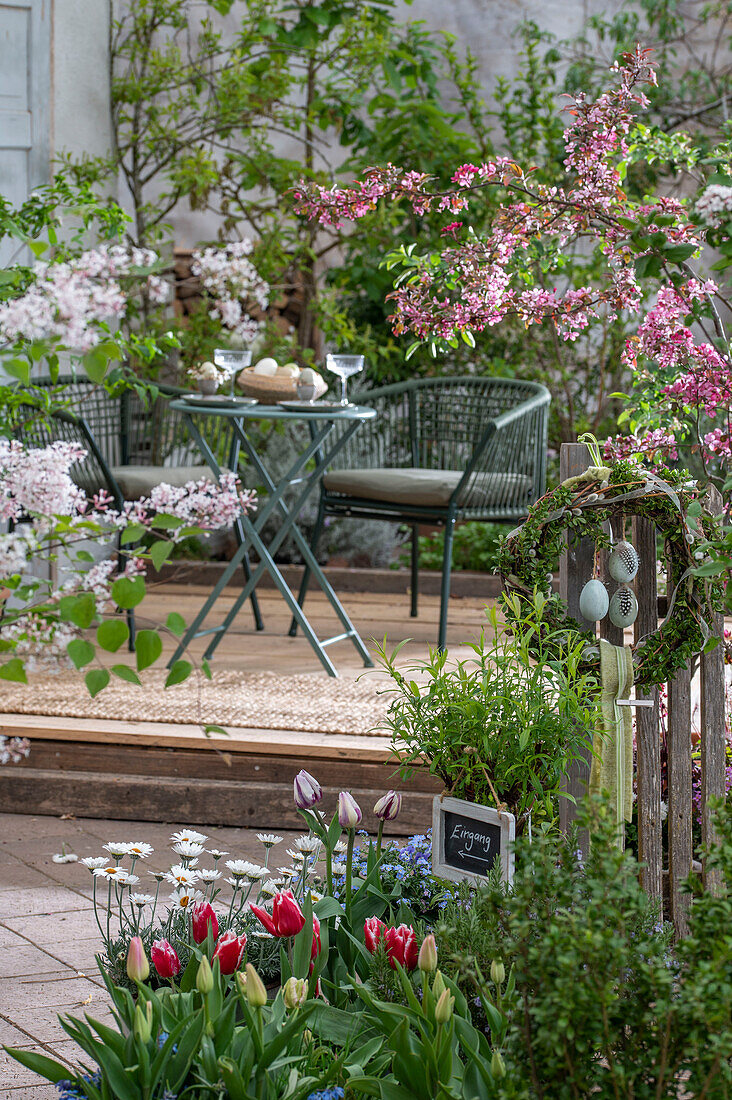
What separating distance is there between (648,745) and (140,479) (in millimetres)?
2263

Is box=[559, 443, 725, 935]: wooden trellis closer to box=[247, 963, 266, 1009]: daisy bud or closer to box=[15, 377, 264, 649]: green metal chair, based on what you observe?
box=[247, 963, 266, 1009]: daisy bud

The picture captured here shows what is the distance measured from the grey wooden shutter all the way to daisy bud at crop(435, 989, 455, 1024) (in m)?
3.34

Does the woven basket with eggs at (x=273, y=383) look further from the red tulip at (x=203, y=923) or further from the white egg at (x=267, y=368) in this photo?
the red tulip at (x=203, y=923)

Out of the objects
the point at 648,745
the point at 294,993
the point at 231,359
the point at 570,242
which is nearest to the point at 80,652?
the point at 294,993

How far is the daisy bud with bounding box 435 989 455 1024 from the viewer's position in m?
1.26

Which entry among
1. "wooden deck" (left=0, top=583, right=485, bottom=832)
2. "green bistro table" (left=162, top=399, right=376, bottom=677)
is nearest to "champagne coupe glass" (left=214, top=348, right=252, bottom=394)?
"green bistro table" (left=162, top=399, right=376, bottom=677)

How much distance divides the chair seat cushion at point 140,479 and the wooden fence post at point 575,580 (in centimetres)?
192

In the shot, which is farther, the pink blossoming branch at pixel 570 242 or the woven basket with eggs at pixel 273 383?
the woven basket with eggs at pixel 273 383

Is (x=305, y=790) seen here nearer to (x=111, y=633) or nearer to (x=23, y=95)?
(x=111, y=633)

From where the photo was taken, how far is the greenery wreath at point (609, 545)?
172 cm

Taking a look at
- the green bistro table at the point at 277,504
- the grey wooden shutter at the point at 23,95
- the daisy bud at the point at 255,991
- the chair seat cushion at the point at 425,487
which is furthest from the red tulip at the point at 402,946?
the grey wooden shutter at the point at 23,95

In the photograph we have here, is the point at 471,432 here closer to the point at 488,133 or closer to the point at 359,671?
the point at 359,671

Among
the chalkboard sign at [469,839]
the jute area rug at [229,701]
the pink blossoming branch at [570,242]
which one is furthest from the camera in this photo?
the jute area rug at [229,701]

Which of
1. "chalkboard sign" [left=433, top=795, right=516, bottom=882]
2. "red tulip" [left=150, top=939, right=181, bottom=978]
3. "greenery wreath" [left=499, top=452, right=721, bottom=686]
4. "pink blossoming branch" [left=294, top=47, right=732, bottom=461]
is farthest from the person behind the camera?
"pink blossoming branch" [left=294, top=47, right=732, bottom=461]
